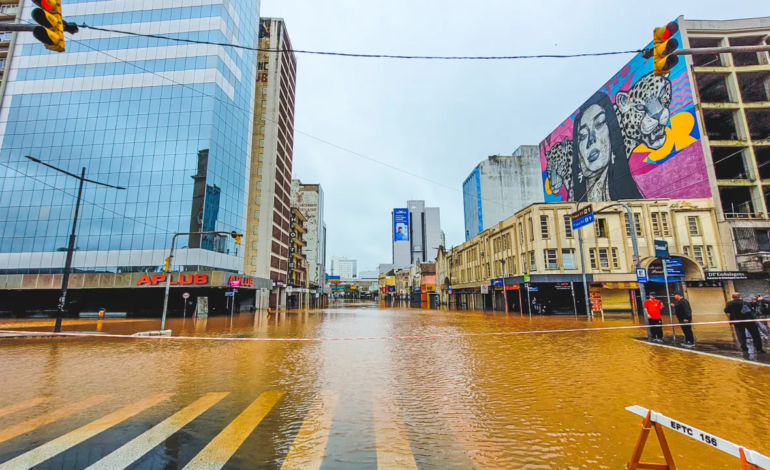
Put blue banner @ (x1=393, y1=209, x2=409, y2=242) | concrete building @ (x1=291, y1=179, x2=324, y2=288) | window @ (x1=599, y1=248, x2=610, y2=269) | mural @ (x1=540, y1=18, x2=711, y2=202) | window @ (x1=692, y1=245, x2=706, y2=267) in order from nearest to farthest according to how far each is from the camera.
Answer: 1. window @ (x1=692, y1=245, x2=706, y2=267)
2. mural @ (x1=540, y1=18, x2=711, y2=202)
3. window @ (x1=599, y1=248, x2=610, y2=269)
4. concrete building @ (x1=291, y1=179, x2=324, y2=288)
5. blue banner @ (x1=393, y1=209, x2=409, y2=242)

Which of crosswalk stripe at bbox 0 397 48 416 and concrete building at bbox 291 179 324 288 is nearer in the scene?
crosswalk stripe at bbox 0 397 48 416

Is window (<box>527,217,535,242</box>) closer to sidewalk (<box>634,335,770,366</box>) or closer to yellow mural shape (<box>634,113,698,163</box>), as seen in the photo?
yellow mural shape (<box>634,113,698,163</box>)

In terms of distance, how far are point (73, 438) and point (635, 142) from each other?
168ft

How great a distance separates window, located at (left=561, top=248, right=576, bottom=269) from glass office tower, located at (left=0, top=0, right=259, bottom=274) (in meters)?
36.8

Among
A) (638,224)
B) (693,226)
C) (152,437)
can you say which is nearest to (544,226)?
(638,224)

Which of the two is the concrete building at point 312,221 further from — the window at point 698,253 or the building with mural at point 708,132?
the window at point 698,253

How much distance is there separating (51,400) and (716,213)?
45.3 metres

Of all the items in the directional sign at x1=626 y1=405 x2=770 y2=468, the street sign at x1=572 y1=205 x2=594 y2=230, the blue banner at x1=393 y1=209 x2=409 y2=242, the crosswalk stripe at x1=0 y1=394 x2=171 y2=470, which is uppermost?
the blue banner at x1=393 y1=209 x2=409 y2=242

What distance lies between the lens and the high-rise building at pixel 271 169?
178 ft

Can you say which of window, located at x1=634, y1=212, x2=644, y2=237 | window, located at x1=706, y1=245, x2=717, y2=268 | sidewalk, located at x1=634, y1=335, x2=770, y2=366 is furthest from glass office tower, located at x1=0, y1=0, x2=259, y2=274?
window, located at x1=706, y1=245, x2=717, y2=268

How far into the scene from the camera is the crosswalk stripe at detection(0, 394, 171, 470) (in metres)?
4.02

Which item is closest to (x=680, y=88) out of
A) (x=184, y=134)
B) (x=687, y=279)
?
(x=687, y=279)

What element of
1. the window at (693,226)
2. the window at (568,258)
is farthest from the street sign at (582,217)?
the window at (693,226)

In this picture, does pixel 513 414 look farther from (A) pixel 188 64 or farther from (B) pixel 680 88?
(A) pixel 188 64
